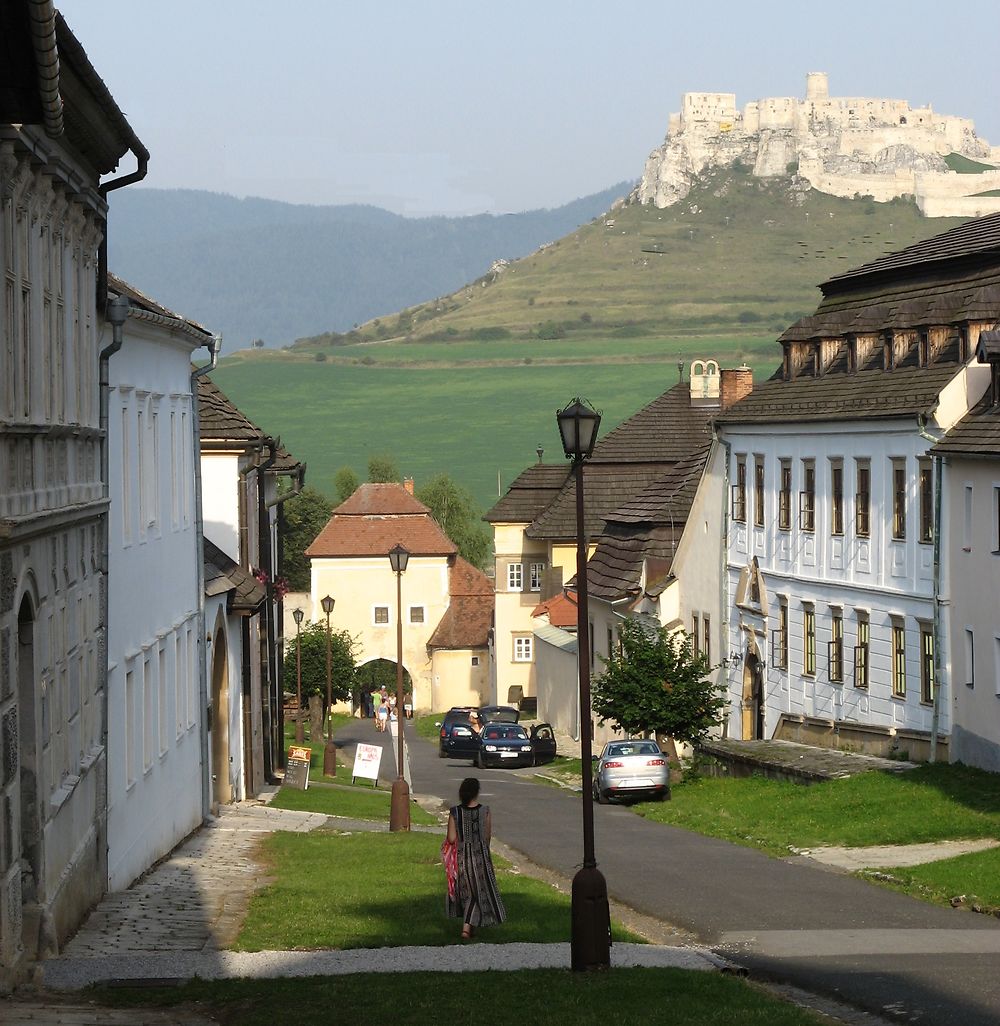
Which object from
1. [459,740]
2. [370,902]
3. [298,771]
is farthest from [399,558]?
[459,740]

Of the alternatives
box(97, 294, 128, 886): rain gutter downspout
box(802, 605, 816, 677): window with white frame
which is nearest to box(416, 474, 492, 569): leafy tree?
box(802, 605, 816, 677): window with white frame

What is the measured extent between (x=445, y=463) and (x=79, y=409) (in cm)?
13661

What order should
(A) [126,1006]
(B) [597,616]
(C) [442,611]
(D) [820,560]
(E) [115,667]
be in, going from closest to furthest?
(A) [126,1006], (E) [115,667], (D) [820,560], (B) [597,616], (C) [442,611]

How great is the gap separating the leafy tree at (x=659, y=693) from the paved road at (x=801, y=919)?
354 inches

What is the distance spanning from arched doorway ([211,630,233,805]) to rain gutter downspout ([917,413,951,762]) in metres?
13.0

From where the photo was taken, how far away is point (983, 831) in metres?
28.4

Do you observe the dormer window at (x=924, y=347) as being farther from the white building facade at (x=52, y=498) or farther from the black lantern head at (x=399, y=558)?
the white building facade at (x=52, y=498)

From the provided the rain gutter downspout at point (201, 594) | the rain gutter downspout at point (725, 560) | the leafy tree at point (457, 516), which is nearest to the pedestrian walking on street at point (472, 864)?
the rain gutter downspout at point (201, 594)

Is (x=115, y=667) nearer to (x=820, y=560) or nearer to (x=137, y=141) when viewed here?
(x=137, y=141)

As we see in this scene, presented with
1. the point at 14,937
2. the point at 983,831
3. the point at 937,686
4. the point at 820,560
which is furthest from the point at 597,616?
the point at 14,937

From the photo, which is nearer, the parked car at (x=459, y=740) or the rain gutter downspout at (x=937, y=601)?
the rain gutter downspout at (x=937, y=601)

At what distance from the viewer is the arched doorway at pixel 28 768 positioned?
1534cm

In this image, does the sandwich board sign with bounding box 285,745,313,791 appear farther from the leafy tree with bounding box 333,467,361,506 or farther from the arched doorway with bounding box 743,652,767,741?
the leafy tree with bounding box 333,467,361,506

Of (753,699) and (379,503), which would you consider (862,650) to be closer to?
(753,699)
